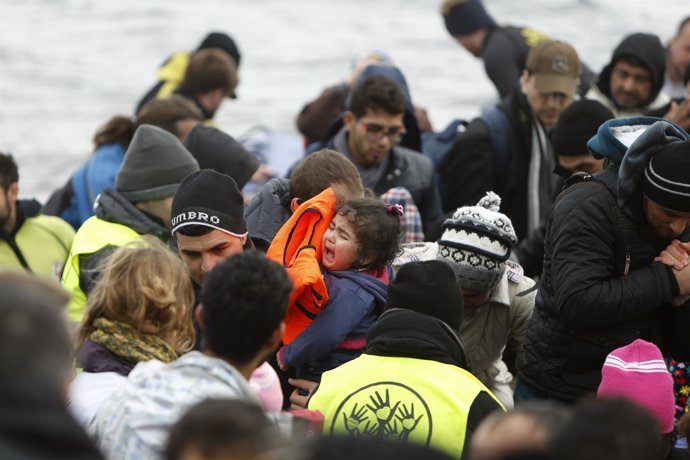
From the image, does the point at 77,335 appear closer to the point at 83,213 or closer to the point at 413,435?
the point at 413,435

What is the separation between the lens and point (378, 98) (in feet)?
21.3

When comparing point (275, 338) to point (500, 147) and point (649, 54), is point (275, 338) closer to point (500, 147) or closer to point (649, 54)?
point (500, 147)

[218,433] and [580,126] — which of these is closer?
[218,433]

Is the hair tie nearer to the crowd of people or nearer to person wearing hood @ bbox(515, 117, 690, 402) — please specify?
the crowd of people

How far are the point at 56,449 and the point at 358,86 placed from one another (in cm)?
464

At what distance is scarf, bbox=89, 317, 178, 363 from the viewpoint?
3715mm

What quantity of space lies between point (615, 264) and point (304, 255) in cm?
112

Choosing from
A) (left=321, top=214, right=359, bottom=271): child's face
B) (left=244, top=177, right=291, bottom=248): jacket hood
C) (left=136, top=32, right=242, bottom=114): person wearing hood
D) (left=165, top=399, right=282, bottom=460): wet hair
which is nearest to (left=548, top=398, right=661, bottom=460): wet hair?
(left=165, top=399, right=282, bottom=460): wet hair

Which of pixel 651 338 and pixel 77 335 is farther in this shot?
pixel 651 338

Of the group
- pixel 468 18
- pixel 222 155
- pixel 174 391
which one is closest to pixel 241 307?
pixel 174 391

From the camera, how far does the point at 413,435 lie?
A: 11.6ft

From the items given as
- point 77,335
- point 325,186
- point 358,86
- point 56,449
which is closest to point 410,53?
point 358,86

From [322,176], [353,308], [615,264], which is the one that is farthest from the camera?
[322,176]

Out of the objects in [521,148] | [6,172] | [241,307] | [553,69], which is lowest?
[521,148]
